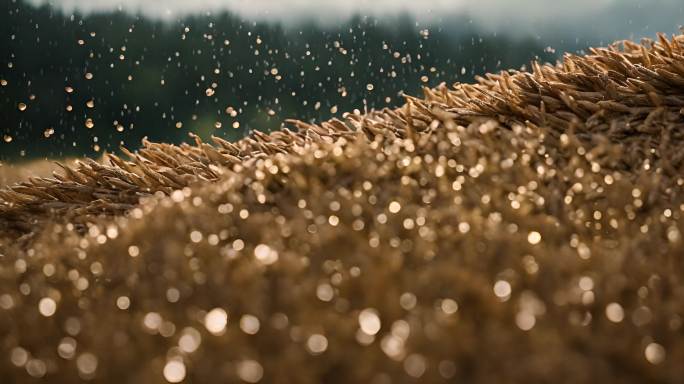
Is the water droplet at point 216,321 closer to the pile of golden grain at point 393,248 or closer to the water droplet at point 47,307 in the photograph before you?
the pile of golden grain at point 393,248

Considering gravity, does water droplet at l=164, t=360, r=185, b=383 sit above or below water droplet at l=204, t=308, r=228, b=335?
above

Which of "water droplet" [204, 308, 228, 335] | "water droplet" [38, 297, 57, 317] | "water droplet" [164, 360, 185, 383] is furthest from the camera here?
"water droplet" [38, 297, 57, 317]

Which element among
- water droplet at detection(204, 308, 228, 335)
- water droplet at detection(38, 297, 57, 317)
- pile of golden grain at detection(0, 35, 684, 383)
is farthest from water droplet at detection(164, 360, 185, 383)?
water droplet at detection(38, 297, 57, 317)

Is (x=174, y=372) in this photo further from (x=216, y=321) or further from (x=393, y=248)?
(x=393, y=248)

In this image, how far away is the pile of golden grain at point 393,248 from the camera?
1836mm

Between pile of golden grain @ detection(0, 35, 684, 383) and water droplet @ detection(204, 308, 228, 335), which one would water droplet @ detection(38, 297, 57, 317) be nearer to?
pile of golden grain @ detection(0, 35, 684, 383)

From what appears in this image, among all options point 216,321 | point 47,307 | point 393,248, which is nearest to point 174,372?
point 216,321

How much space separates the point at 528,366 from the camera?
1732 millimetres

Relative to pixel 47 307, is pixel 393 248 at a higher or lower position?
higher

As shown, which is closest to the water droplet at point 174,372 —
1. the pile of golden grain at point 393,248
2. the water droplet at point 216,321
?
the pile of golden grain at point 393,248

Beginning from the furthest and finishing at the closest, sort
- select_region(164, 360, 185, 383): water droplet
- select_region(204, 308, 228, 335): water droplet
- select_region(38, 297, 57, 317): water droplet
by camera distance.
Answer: select_region(38, 297, 57, 317): water droplet < select_region(204, 308, 228, 335): water droplet < select_region(164, 360, 185, 383): water droplet

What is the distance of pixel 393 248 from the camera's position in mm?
2551

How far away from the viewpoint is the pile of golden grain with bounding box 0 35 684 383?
1836 millimetres

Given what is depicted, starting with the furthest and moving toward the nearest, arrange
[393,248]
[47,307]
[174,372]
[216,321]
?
[393,248] < [47,307] < [216,321] < [174,372]
